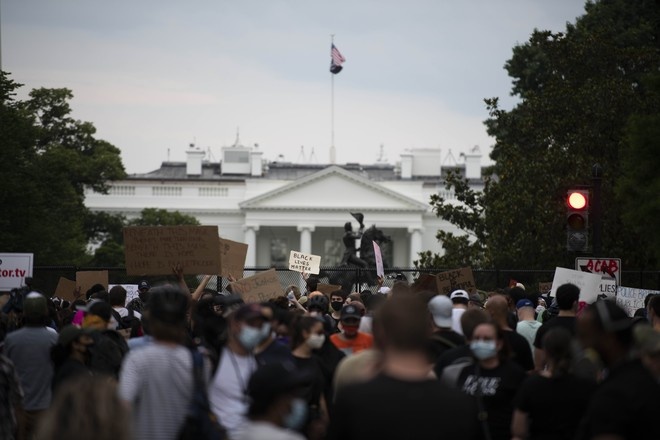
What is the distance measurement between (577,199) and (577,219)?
25 cm

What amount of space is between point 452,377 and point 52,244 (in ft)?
128

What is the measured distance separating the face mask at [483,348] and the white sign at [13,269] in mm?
9576

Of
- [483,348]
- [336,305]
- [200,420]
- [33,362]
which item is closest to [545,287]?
[336,305]

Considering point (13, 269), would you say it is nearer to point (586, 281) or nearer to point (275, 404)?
point (586, 281)

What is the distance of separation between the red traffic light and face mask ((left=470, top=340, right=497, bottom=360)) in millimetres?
7944

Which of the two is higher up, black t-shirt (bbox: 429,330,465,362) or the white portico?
the white portico

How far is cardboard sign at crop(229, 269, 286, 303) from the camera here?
43.3ft

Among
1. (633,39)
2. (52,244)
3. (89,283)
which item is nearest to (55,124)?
(52,244)

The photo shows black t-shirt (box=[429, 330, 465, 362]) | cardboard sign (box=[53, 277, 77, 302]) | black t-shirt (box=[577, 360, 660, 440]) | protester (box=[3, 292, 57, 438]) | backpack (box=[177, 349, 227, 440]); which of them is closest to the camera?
black t-shirt (box=[577, 360, 660, 440])

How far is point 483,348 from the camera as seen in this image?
23.4 feet

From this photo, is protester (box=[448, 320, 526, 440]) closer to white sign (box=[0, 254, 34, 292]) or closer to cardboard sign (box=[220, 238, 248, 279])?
cardboard sign (box=[220, 238, 248, 279])

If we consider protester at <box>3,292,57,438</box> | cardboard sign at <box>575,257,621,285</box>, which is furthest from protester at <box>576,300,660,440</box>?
cardboard sign at <box>575,257,621,285</box>

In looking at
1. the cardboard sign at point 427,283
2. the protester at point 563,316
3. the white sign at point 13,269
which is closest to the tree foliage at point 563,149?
the cardboard sign at point 427,283

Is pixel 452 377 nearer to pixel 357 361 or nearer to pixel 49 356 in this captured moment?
pixel 357 361
